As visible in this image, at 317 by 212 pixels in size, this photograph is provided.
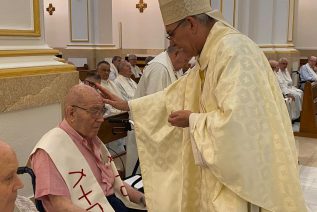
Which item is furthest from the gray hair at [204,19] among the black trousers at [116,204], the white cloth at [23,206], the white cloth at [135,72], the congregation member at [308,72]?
the congregation member at [308,72]

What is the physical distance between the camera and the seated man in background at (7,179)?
1656 mm

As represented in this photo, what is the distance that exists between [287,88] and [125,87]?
4.11 meters

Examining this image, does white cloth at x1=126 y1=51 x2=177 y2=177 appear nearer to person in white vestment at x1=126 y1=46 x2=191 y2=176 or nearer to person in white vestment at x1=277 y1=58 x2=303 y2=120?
person in white vestment at x1=126 y1=46 x2=191 y2=176

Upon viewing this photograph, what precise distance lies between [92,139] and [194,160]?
66cm

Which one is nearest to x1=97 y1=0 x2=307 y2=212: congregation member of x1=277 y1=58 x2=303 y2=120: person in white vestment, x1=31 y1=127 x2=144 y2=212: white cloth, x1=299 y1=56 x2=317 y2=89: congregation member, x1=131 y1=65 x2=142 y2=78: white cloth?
x1=31 y1=127 x2=144 y2=212: white cloth

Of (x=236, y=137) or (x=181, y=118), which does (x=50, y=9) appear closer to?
(x=181, y=118)

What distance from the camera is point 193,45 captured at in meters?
2.33

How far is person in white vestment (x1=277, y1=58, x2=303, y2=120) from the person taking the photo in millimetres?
9594

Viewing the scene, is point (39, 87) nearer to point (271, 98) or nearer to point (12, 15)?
point (12, 15)

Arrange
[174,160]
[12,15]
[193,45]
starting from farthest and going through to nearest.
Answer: [12,15], [174,160], [193,45]

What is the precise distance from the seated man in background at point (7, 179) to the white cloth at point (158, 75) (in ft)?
8.42

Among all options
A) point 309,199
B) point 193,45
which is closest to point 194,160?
point 193,45

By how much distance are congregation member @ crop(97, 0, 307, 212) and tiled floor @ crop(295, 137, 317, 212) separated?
2494 millimetres

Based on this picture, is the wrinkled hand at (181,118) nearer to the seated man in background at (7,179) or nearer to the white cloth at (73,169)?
the white cloth at (73,169)
